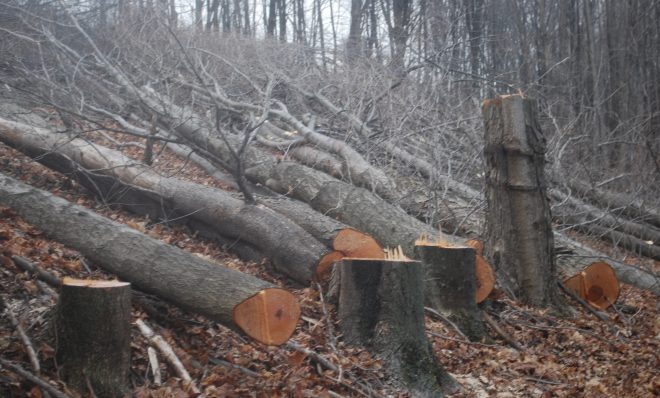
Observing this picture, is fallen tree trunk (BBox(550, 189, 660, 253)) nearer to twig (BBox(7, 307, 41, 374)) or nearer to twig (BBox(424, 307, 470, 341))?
twig (BBox(424, 307, 470, 341))

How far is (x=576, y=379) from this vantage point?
5211mm

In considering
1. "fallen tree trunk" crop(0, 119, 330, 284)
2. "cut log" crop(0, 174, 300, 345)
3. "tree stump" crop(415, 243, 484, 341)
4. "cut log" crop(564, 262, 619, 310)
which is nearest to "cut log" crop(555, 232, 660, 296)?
"cut log" crop(564, 262, 619, 310)

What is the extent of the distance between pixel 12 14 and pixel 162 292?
7966 mm

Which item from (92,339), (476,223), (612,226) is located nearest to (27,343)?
(92,339)

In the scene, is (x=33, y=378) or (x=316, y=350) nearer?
(x=33, y=378)

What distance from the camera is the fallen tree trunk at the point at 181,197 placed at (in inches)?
247

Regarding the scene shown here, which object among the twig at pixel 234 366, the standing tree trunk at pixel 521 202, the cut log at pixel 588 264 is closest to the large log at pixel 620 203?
the cut log at pixel 588 264

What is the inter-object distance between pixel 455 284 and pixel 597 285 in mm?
2184

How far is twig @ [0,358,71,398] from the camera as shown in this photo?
3.47 metres

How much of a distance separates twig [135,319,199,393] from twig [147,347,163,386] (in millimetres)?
60

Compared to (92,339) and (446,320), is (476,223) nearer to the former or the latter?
(446,320)

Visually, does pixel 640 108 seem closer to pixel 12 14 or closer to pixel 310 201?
pixel 310 201

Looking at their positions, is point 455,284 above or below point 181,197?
below

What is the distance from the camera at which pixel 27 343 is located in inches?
150
